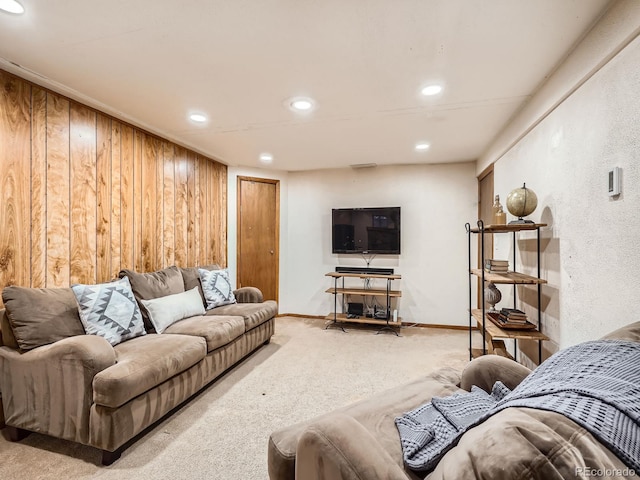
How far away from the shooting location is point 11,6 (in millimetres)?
1518

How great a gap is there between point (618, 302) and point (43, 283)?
3.60m

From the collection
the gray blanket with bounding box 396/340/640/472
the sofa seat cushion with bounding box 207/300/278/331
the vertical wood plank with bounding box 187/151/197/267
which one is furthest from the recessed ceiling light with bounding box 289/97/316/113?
the gray blanket with bounding box 396/340/640/472

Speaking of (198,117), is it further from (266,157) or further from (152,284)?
(152,284)

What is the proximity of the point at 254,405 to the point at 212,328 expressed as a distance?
71 cm

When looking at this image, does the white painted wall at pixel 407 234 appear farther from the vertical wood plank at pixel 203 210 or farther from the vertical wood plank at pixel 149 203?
the vertical wood plank at pixel 149 203

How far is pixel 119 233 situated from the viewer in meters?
2.92

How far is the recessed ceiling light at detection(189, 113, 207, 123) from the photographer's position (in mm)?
2844

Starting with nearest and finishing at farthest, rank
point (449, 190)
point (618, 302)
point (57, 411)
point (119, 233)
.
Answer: point (618, 302) < point (57, 411) < point (119, 233) < point (449, 190)

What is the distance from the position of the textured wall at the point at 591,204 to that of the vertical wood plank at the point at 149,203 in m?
3.59

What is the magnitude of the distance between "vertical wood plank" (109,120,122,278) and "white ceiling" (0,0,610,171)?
0.23 metres

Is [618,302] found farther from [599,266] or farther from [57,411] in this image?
[57,411]

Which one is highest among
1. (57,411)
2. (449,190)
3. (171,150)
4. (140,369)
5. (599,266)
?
(171,150)

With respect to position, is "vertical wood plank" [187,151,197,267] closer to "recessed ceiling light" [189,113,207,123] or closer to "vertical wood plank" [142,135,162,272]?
"vertical wood plank" [142,135,162,272]

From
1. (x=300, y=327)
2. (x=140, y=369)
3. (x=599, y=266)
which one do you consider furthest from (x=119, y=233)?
(x=599, y=266)
